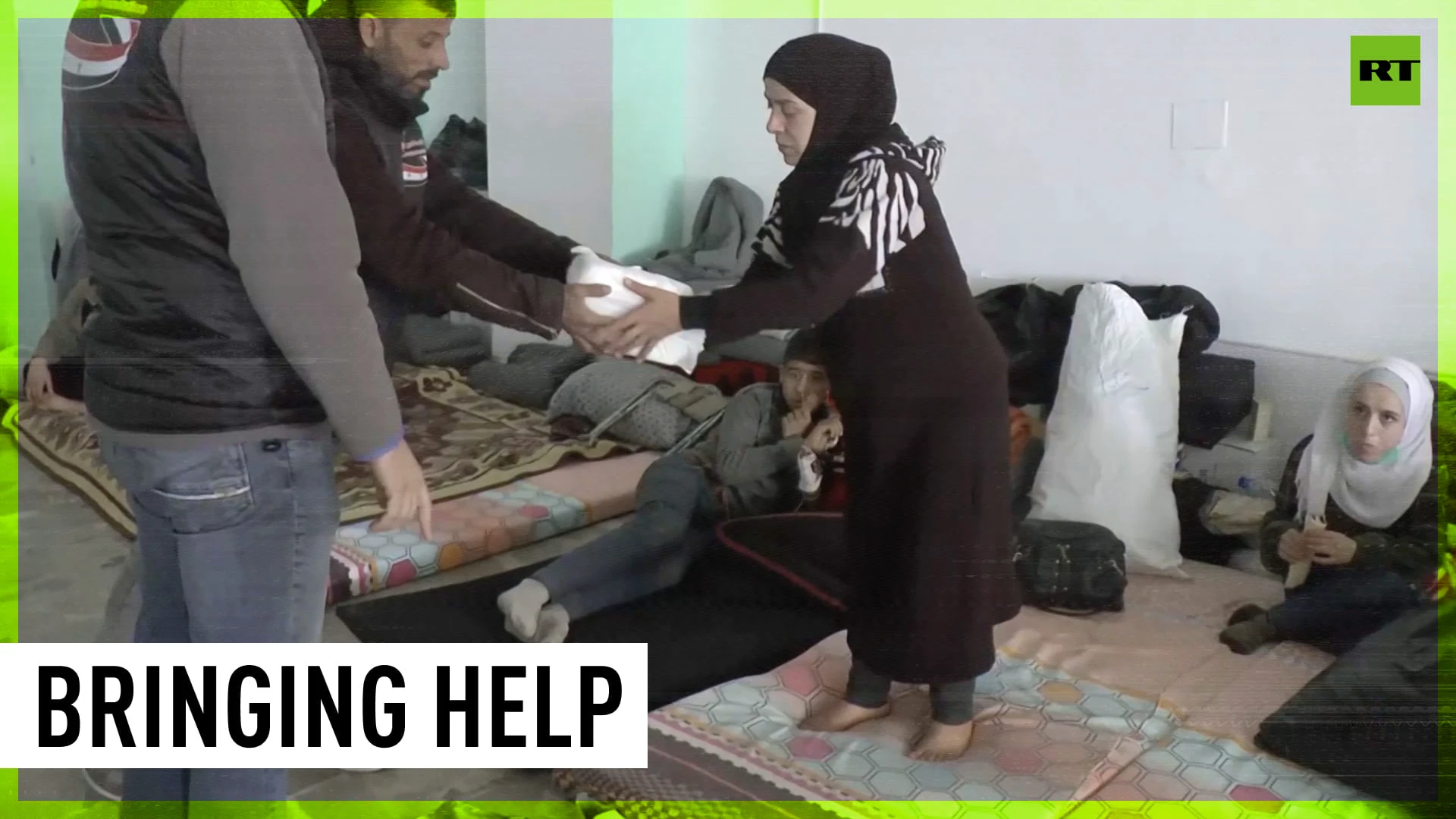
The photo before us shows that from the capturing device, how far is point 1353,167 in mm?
901

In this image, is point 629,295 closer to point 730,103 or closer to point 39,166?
point 730,103

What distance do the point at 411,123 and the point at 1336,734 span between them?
96 centimetres

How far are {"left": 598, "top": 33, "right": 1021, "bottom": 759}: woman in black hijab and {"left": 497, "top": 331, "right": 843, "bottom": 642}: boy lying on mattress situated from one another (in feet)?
0.14

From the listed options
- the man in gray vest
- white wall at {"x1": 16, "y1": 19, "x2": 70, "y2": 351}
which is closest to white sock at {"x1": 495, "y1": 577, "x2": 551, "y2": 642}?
the man in gray vest

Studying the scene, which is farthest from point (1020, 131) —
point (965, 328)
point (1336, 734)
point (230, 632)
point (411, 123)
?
point (230, 632)

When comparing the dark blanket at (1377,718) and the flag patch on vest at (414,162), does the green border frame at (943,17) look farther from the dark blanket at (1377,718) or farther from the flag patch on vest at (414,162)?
the flag patch on vest at (414,162)

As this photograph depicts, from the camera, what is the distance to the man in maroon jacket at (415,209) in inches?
32.9

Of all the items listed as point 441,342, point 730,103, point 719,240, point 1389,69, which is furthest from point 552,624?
point 1389,69

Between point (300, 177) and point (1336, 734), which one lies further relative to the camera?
point (1336, 734)

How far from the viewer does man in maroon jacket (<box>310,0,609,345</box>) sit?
0.84 meters

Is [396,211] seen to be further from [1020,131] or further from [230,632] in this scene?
[1020,131]

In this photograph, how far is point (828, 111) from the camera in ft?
2.87

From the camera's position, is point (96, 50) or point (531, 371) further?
point (531, 371)

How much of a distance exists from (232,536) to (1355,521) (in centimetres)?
95
